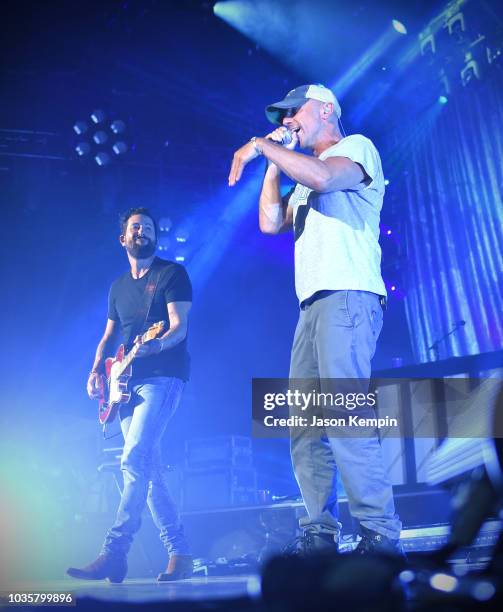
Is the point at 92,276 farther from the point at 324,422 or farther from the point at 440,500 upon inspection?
the point at 324,422

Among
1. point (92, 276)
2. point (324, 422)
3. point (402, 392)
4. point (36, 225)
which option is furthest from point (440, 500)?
point (36, 225)

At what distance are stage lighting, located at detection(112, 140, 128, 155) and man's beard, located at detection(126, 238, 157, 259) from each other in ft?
9.45

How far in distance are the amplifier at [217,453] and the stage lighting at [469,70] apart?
5.17 m

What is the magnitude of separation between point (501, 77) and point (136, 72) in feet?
13.9

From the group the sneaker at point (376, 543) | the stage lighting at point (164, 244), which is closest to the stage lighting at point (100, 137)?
the stage lighting at point (164, 244)

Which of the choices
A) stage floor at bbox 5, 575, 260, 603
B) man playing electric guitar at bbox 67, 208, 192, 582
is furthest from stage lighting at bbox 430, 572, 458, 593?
man playing electric guitar at bbox 67, 208, 192, 582

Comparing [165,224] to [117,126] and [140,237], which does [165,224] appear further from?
[140,237]

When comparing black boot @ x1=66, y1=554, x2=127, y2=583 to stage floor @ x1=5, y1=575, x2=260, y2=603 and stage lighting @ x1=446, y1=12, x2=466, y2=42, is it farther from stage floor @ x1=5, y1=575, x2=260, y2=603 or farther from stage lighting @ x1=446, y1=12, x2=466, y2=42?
stage lighting @ x1=446, y1=12, x2=466, y2=42

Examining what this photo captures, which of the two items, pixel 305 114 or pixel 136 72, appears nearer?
pixel 305 114

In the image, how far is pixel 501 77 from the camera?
792cm

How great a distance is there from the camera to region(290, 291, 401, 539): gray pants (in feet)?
8.71

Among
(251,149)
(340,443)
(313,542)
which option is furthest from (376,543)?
(251,149)

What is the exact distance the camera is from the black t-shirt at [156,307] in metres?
4.38

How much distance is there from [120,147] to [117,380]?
3.86 metres
